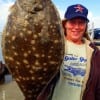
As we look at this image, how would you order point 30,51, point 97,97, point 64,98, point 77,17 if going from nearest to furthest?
point 30,51 < point 77,17 < point 64,98 < point 97,97

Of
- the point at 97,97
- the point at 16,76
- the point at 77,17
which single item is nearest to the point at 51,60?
the point at 16,76

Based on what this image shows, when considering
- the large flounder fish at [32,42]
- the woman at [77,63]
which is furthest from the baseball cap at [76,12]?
the large flounder fish at [32,42]

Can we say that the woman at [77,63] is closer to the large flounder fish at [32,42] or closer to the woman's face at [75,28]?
the woman's face at [75,28]

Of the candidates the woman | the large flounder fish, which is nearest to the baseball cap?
the woman

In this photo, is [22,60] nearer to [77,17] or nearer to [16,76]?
[16,76]

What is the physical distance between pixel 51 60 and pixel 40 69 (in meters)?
0.08

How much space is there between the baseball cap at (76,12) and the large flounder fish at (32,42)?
3.42 feet

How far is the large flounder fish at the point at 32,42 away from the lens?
2.24 meters

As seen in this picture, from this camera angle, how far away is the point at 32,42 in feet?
7.32

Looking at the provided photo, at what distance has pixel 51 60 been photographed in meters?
2.28

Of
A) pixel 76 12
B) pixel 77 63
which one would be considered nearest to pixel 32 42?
pixel 76 12

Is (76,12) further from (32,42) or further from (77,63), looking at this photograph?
(32,42)

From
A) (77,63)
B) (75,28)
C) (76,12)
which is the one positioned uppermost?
(76,12)

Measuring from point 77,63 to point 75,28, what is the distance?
1.06 feet
